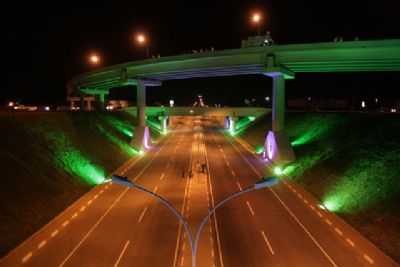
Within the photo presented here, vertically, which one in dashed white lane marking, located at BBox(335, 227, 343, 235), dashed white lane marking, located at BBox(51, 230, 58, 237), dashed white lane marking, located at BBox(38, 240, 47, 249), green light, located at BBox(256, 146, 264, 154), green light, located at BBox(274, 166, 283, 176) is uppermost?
green light, located at BBox(256, 146, 264, 154)

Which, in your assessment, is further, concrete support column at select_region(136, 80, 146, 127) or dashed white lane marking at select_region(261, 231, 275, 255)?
concrete support column at select_region(136, 80, 146, 127)

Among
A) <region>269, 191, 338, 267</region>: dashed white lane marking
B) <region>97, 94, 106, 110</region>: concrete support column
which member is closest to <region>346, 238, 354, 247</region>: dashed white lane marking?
<region>269, 191, 338, 267</region>: dashed white lane marking

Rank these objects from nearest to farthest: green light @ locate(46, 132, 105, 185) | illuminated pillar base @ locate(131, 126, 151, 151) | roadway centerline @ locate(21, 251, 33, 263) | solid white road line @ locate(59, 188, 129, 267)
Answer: roadway centerline @ locate(21, 251, 33, 263), solid white road line @ locate(59, 188, 129, 267), green light @ locate(46, 132, 105, 185), illuminated pillar base @ locate(131, 126, 151, 151)

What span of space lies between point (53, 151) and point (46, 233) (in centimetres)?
1660

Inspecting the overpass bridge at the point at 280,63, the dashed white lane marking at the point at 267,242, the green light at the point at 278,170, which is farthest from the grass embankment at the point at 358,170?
the dashed white lane marking at the point at 267,242

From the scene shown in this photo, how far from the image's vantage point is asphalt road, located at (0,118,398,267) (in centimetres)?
2159


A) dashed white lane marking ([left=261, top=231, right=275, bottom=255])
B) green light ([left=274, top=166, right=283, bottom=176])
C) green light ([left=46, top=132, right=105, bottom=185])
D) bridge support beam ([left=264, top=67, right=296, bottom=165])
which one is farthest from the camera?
bridge support beam ([left=264, top=67, right=296, bottom=165])

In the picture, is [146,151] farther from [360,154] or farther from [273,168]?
[360,154]

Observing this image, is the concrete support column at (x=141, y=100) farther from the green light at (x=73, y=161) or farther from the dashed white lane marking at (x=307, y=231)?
the dashed white lane marking at (x=307, y=231)

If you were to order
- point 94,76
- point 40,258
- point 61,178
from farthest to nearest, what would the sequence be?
point 94,76, point 61,178, point 40,258

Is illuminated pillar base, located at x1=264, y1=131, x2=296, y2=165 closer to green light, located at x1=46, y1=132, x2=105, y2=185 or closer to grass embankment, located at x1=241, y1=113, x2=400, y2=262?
grass embankment, located at x1=241, y1=113, x2=400, y2=262

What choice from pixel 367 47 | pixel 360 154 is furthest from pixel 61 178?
pixel 367 47

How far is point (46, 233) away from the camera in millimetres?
25656

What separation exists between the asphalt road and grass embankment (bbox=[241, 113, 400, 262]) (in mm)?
1401
